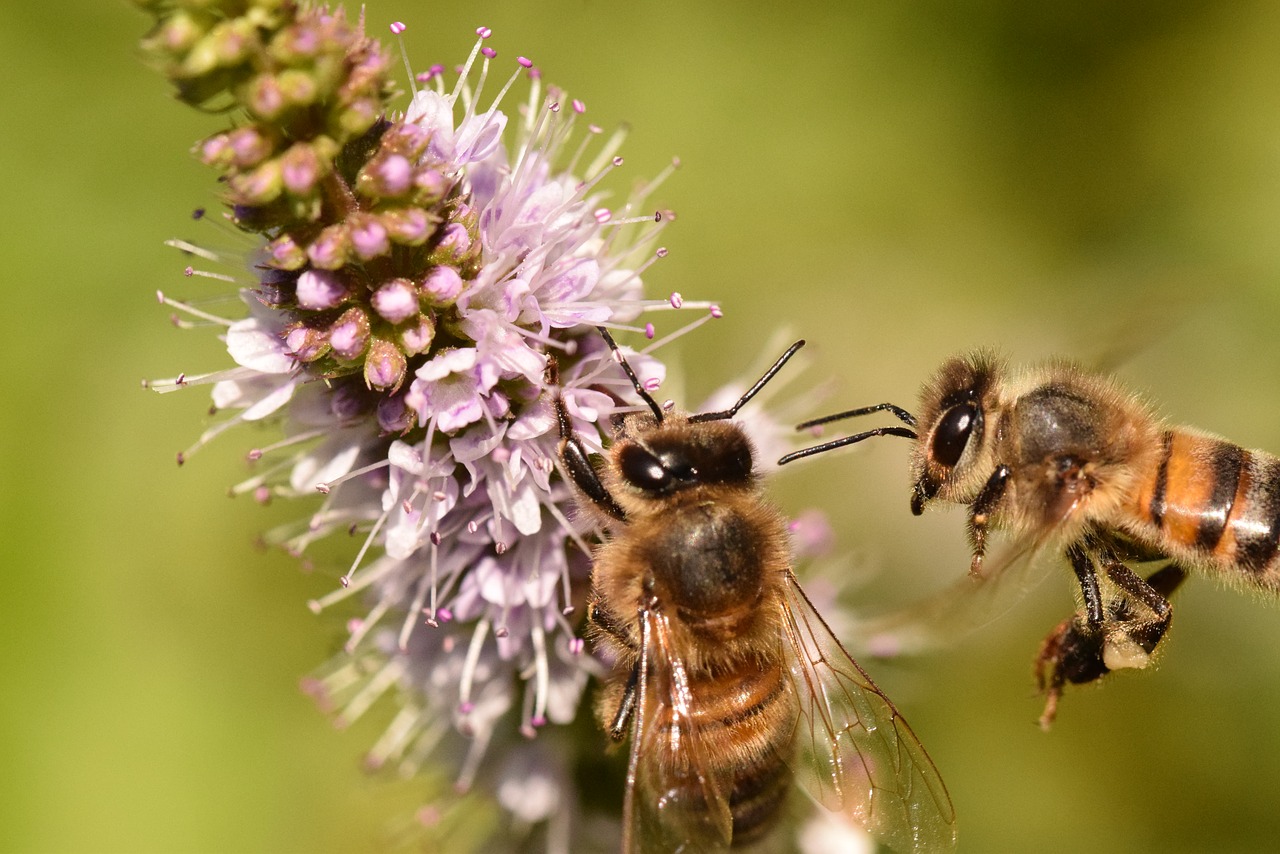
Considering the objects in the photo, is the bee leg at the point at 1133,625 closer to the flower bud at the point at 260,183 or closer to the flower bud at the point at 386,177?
the flower bud at the point at 386,177

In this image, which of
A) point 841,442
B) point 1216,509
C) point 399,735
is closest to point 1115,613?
point 1216,509

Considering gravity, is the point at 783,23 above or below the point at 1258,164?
below

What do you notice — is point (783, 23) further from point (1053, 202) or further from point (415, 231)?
point (415, 231)

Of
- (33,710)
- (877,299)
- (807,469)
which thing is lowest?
(33,710)

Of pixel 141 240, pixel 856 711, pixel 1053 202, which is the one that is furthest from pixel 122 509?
pixel 1053 202

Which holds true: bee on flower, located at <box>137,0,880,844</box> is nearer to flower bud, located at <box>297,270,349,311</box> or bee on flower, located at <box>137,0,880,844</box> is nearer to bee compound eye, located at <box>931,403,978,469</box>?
flower bud, located at <box>297,270,349,311</box>

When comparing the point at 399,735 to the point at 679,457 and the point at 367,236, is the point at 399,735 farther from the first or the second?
the point at 367,236

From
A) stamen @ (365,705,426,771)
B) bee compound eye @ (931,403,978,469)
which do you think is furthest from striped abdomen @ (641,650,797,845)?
stamen @ (365,705,426,771)

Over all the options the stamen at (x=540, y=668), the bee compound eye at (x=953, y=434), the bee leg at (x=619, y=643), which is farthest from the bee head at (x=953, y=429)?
the stamen at (x=540, y=668)
